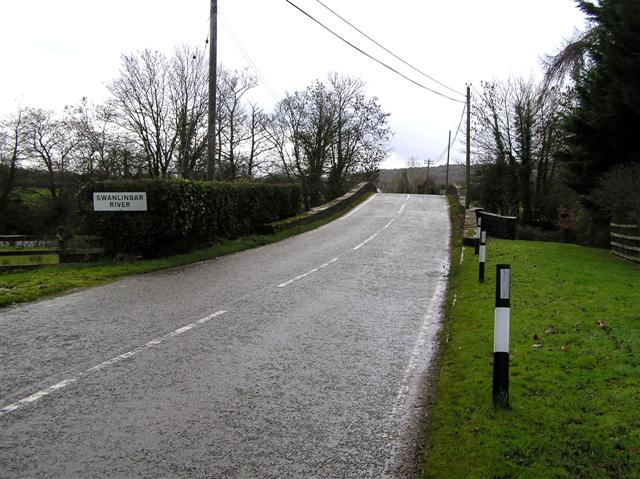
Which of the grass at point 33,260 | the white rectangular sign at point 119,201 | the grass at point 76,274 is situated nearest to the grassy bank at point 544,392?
the grass at point 76,274

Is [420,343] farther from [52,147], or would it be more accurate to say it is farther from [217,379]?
[52,147]

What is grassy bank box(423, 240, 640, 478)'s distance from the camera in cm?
377

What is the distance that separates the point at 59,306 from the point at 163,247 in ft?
21.7

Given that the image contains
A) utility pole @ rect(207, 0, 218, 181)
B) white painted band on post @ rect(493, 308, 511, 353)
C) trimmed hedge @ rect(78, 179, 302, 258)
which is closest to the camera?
white painted band on post @ rect(493, 308, 511, 353)

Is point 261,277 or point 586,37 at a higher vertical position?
point 586,37

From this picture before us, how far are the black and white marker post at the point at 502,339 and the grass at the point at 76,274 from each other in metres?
8.28

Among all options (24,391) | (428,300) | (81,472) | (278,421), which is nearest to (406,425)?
(278,421)

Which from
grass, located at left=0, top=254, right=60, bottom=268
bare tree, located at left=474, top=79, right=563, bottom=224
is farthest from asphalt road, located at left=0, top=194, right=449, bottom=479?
bare tree, located at left=474, top=79, right=563, bottom=224

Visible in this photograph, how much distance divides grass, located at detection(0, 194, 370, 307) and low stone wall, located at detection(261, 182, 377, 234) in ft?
14.0

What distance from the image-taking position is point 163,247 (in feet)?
52.2

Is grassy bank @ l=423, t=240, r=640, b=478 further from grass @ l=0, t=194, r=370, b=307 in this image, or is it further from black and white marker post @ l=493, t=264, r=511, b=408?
grass @ l=0, t=194, r=370, b=307

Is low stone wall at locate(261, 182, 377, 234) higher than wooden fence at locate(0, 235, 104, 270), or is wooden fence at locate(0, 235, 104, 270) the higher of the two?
low stone wall at locate(261, 182, 377, 234)

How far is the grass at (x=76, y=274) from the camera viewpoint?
10.4 m

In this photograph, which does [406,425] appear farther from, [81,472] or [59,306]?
[59,306]
